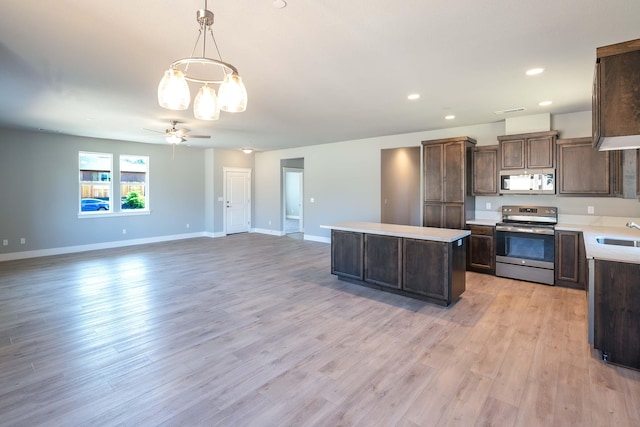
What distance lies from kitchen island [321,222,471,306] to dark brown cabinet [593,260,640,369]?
1.40 metres

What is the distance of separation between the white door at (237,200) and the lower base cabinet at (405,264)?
590cm

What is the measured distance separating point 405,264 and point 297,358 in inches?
80.7

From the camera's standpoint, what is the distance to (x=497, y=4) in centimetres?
219

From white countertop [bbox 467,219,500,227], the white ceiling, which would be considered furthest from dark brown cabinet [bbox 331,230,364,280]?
white countertop [bbox 467,219,500,227]

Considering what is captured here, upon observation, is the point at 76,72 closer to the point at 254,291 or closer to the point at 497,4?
the point at 254,291

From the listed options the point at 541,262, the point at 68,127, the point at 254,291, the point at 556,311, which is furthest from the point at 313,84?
the point at 68,127

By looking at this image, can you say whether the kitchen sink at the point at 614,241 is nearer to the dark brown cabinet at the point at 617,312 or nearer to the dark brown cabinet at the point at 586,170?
the dark brown cabinet at the point at 586,170

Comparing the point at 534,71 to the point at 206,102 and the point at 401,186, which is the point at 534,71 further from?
the point at 401,186

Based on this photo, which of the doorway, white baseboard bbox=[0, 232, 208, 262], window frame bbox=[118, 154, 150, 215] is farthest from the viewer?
the doorway

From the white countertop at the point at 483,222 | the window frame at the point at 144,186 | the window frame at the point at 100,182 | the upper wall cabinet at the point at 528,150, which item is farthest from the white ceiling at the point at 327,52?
the window frame at the point at 144,186

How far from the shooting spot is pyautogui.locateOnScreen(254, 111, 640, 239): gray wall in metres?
5.06

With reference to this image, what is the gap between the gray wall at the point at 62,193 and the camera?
6.68 metres

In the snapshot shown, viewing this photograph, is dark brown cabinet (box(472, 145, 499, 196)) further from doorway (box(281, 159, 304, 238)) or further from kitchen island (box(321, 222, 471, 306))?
doorway (box(281, 159, 304, 238))

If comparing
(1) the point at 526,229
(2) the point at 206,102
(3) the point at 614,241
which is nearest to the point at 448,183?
(1) the point at 526,229
